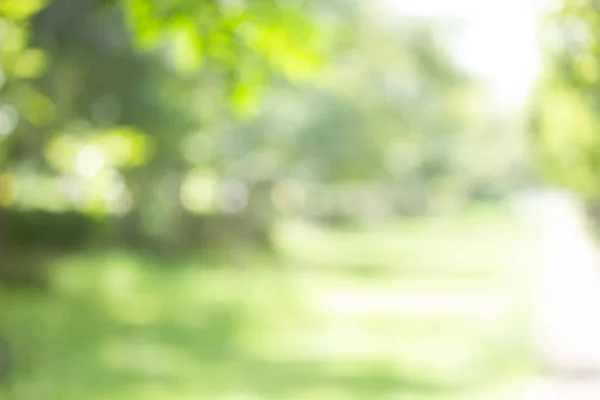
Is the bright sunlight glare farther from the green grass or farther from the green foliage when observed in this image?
the green grass

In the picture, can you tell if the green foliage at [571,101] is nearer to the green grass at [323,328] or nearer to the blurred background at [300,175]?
the blurred background at [300,175]

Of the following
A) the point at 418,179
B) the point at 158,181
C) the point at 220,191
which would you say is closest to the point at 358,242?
the point at 418,179

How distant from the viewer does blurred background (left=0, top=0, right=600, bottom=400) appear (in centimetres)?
159

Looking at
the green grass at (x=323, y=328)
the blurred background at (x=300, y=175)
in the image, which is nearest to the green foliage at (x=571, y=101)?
the blurred background at (x=300, y=175)

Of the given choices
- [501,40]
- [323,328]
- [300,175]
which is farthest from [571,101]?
[300,175]

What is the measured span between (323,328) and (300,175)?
1.99ft

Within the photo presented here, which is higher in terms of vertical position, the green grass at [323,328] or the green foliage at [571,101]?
the green foliage at [571,101]

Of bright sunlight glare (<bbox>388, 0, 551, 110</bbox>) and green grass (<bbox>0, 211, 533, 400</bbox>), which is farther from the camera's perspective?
green grass (<bbox>0, 211, 533, 400</bbox>)

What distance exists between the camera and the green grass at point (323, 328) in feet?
5.83

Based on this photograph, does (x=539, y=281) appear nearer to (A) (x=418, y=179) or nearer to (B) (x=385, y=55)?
(A) (x=418, y=179)

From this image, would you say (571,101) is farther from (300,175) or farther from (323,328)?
(300,175)

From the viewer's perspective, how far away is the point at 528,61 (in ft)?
5.41

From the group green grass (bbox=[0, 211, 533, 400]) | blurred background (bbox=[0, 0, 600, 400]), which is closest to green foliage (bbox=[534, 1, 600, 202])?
blurred background (bbox=[0, 0, 600, 400])

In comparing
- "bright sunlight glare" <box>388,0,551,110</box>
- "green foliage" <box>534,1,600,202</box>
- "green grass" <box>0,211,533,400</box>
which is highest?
"bright sunlight glare" <box>388,0,551,110</box>
